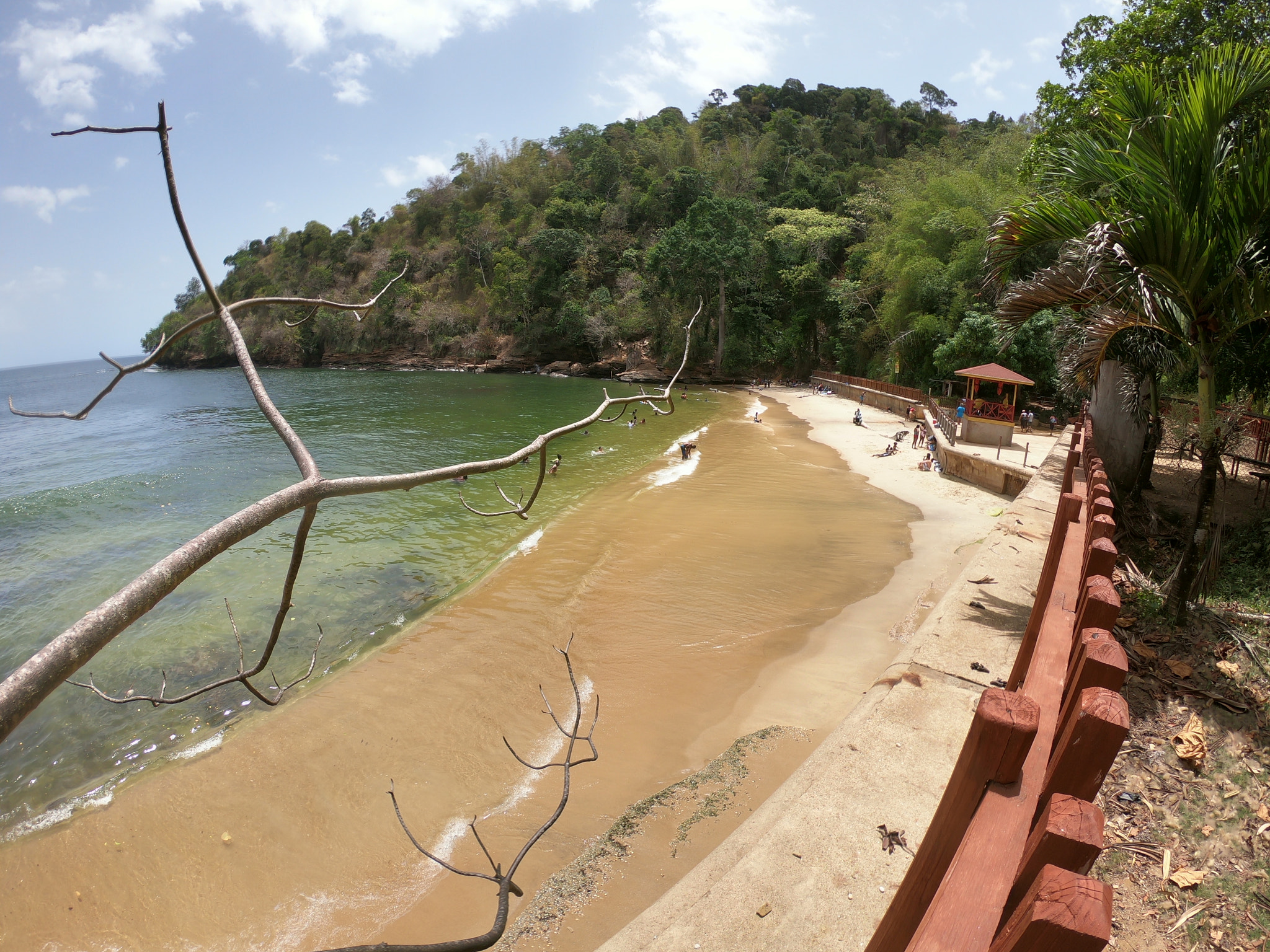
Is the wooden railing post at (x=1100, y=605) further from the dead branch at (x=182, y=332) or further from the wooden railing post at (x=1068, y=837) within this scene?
the dead branch at (x=182, y=332)

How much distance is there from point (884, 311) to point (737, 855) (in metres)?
33.0

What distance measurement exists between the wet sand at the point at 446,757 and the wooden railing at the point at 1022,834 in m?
4.51

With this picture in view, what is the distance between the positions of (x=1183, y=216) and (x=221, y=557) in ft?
54.3

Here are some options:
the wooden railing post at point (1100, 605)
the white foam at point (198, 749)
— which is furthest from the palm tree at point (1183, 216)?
the white foam at point (198, 749)

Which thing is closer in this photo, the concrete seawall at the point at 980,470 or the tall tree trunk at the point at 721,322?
the concrete seawall at the point at 980,470

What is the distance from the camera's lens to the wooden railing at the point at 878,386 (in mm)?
29472

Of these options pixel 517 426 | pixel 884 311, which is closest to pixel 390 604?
pixel 517 426

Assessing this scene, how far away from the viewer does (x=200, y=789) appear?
686 cm

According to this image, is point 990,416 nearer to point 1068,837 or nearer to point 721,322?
point 1068,837

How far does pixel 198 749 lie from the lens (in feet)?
25.0

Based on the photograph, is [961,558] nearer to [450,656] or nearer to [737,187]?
[450,656]

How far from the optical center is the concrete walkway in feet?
10.7

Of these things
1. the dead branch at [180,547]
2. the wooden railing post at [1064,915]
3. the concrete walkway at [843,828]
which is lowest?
the concrete walkway at [843,828]

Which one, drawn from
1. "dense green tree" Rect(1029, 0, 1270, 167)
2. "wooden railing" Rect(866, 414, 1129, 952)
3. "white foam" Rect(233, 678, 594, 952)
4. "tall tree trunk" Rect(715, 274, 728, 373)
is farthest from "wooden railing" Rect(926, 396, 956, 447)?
"tall tree trunk" Rect(715, 274, 728, 373)
